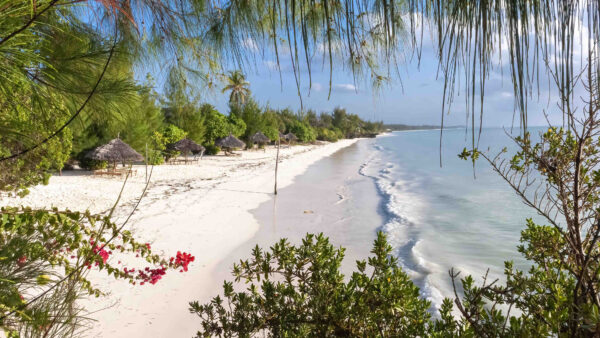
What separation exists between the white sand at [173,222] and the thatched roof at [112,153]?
897 mm

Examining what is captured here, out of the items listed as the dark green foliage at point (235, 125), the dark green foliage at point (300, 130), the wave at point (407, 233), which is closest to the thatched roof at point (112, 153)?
the wave at point (407, 233)

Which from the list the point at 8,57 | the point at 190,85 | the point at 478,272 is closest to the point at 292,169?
the point at 478,272

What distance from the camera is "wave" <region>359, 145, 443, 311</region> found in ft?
21.7

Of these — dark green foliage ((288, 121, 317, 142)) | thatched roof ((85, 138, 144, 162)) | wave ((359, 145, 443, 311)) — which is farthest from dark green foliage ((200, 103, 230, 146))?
dark green foliage ((288, 121, 317, 142))

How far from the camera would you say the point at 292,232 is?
9.23 m

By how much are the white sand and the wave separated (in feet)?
10.3

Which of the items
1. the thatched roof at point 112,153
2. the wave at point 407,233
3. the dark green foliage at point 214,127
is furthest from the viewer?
the dark green foliage at point 214,127

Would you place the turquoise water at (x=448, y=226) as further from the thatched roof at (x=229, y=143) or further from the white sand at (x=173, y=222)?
the thatched roof at (x=229, y=143)

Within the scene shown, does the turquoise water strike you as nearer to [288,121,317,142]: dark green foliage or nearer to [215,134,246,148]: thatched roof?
[215,134,246,148]: thatched roof

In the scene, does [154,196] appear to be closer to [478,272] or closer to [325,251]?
[478,272]

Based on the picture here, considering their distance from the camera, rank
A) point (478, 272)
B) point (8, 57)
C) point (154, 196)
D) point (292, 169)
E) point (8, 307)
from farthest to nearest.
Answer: point (292, 169) < point (154, 196) < point (478, 272) < point (8, 307) < point (8, 57)

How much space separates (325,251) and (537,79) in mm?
1318

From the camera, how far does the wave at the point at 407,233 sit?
6609 millimetres

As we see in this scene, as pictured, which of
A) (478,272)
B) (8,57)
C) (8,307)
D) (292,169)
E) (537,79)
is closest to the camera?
(537,79)
